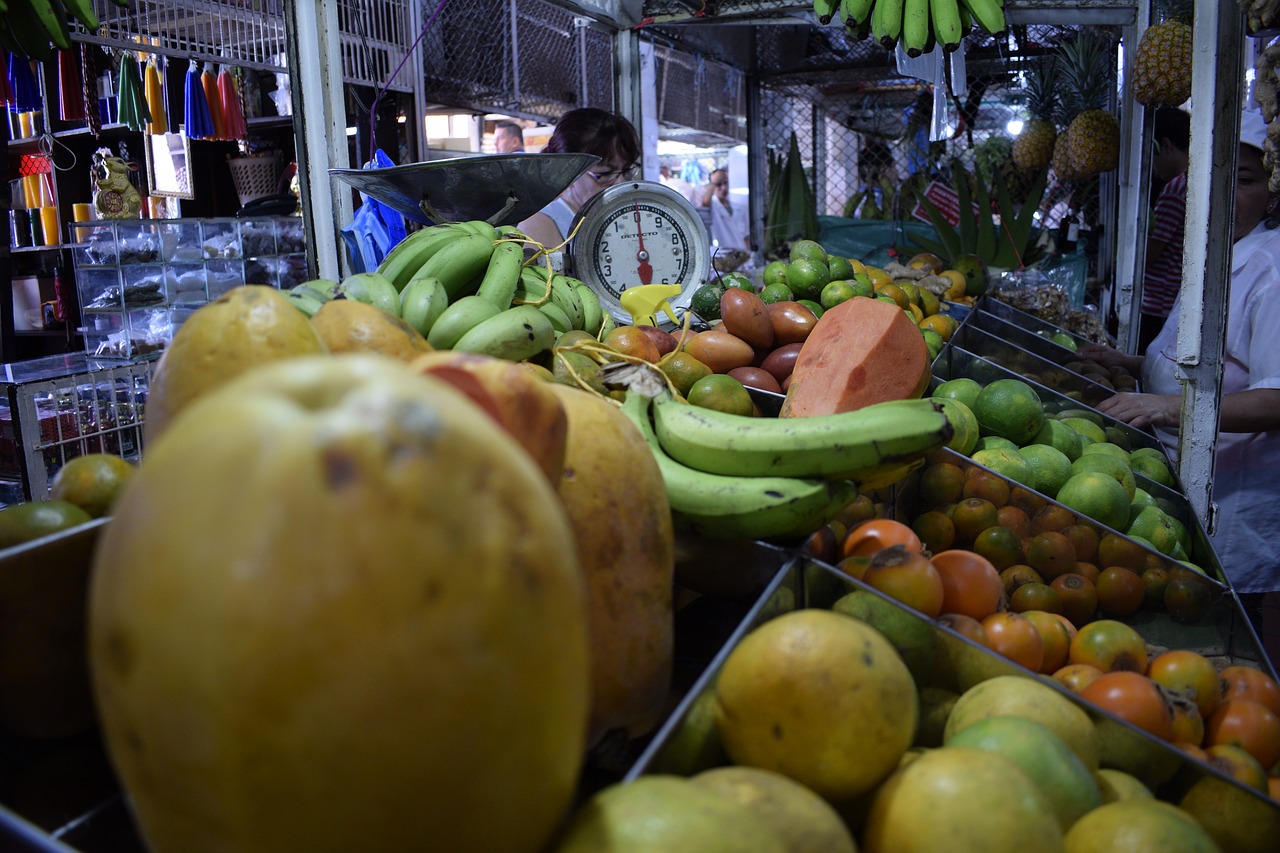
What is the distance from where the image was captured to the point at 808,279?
271 cm

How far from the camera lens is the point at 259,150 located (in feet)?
19.0

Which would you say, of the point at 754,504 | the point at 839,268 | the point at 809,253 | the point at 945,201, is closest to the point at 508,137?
the point at 945,201

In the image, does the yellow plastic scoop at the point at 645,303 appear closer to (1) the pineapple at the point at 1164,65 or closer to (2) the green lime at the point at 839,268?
(2) the green lime at the point at 839,268

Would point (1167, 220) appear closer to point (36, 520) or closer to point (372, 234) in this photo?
point (372, 234)

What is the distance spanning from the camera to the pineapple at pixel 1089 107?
4547mm

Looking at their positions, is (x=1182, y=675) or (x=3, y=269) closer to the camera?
(x=1182, y=675)

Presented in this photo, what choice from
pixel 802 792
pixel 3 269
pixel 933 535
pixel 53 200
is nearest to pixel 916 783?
pixel 802 792

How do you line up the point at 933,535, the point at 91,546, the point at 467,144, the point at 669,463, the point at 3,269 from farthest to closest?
1. the point at 467,144
2. the point at 3,269
3. the point at 933,535
4. the point at 669,463
5. the point at 91,546

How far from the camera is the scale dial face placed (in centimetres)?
283

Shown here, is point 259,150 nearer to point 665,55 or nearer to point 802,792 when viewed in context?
point 665,55

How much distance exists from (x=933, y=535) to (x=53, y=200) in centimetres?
767

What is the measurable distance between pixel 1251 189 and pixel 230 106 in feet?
16.2

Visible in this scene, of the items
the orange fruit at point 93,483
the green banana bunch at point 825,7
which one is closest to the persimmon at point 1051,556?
the orange fruit at point 93,483

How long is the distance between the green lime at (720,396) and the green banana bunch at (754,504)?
476mm
